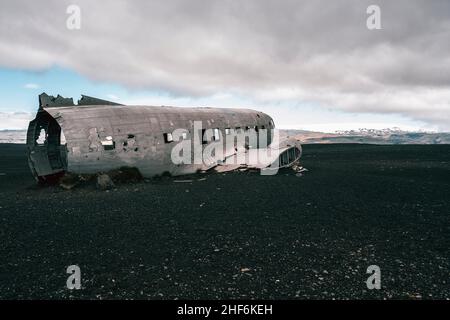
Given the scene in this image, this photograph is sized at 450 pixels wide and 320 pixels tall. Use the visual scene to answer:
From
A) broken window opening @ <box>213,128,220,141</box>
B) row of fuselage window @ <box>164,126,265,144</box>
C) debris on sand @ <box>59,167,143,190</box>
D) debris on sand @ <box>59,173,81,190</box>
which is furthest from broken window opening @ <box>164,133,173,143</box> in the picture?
debris on sand @ <box>59,173,81,190</box>

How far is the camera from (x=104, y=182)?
20.4 meters

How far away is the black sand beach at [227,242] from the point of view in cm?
836

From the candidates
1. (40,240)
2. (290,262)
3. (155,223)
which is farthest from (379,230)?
(40,240)

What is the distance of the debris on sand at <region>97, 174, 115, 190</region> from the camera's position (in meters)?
20.3

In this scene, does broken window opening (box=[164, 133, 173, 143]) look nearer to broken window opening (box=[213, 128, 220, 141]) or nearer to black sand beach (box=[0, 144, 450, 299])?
black sand beach (box=[0, 144, 450, 299])

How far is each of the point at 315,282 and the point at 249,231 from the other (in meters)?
4.36

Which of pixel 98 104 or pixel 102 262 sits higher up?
pixel 98 104

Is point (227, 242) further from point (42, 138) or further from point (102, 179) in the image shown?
point (42, 138)

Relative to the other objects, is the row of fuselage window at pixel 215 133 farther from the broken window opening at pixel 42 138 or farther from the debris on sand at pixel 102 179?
the broken window opening at pixel 42 138

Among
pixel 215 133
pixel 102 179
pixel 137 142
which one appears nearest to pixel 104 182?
pixel 102 179

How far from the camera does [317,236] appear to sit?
1189cm

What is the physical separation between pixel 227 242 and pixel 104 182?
12.0 meters

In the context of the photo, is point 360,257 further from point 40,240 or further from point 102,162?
point 102,162
